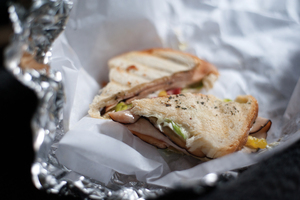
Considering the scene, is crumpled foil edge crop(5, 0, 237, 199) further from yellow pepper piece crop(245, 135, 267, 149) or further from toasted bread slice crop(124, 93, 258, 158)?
yellow pepper piece crop(245, 135, 267, 149)

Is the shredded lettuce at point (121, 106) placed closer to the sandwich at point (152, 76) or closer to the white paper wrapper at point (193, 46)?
the sandwich at point (152, 76)

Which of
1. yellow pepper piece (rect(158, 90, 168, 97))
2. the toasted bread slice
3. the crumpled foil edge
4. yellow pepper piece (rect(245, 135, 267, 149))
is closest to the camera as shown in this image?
the crumpled foil edge

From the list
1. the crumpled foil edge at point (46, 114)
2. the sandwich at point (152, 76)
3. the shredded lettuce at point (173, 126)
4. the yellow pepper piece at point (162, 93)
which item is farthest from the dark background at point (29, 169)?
the yellow pepper piece at point (162, 93)

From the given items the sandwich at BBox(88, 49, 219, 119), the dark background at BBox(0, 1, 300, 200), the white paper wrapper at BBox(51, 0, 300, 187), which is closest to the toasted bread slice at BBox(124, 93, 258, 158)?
the white paper wrapper at BBox(51, 0, 300, 187)

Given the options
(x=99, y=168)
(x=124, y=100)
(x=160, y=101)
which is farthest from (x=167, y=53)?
(x=99, y=168)

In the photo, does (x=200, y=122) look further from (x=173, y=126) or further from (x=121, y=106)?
(x=121, y=106)

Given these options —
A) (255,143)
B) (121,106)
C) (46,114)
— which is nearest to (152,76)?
(121,106)
